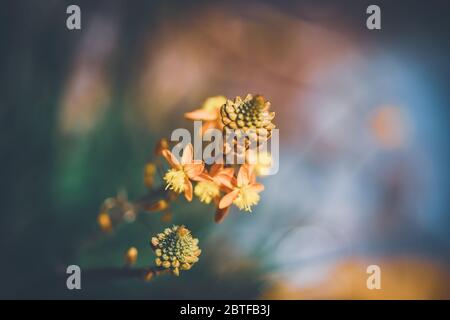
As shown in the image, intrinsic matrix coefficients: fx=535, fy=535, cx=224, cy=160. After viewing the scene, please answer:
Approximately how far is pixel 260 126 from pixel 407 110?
575 millimetres

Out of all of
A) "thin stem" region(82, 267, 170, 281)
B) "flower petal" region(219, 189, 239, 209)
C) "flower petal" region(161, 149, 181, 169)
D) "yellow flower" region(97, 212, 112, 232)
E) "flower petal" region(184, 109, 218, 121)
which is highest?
"flower petal" region(184, 109, 218, 121)

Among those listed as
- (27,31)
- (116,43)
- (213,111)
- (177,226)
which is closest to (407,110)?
(213,111)

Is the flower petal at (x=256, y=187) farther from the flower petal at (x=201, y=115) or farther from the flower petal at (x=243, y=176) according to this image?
the flower petal at (x=201, y=115)

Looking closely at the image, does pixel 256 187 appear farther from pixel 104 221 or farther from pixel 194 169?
pixel 104 221

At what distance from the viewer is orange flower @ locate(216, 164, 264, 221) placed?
1.62m

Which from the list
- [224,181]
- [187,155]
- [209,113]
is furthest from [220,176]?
[209,113]

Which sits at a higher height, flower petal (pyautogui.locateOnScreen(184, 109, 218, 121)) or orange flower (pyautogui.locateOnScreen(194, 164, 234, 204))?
flower petal (pyautogui.locateOnScreen(184, 109, 218, 121))

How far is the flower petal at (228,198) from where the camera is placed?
1.62 m

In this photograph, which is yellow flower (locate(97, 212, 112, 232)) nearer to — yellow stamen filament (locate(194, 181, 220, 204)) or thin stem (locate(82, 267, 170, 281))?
thin stem (locate(82, 267, 170, 281))

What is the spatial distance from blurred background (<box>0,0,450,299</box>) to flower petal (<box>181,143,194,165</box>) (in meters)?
0.14

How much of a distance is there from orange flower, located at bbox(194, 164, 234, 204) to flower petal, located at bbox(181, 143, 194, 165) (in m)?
0.07

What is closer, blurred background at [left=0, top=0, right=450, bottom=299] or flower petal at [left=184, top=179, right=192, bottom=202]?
flower petal at [left=184, top=179, right=192, bottom=202]

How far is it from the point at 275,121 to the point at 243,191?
0.29 meters

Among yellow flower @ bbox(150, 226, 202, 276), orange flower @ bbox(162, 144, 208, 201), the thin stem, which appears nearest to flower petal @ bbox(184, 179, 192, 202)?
orange flower @ bbox(162, 144, 208, 201)
